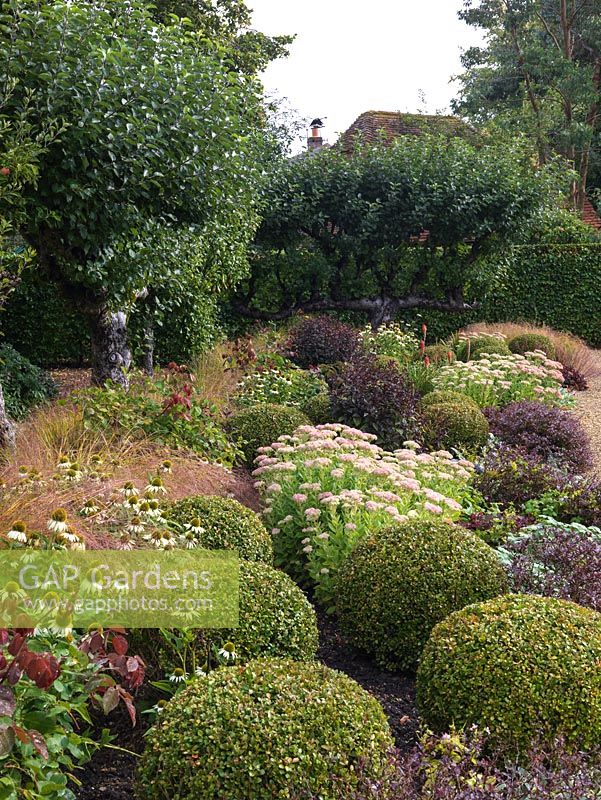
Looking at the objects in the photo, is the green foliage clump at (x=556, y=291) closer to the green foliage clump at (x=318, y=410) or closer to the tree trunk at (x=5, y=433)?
the green foliage clump at (x=318, y=410)

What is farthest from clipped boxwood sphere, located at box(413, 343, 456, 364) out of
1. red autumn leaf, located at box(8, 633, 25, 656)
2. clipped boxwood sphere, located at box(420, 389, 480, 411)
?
red autumn leaf, located at box(8, 633, 25, 656)

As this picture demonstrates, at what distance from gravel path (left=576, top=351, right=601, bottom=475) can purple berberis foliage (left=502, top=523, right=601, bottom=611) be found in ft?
9.60

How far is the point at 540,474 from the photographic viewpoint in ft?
20.0

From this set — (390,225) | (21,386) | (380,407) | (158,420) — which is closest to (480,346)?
(390,225)

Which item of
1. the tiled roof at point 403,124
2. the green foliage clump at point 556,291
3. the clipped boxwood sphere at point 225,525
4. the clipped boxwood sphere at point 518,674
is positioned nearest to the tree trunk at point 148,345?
the clipped boxwood sphere at point 225,525

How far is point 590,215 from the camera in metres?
23.8

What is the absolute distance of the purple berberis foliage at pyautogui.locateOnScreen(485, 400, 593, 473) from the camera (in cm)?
721

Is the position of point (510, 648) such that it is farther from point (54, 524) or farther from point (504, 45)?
point (504, 45)

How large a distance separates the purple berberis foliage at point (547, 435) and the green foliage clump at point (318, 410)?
5.70 ft

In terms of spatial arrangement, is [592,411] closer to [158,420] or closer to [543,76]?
[158,420]

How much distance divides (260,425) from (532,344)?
705 centimetres

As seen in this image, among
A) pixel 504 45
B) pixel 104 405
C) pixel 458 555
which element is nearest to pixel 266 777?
pixel 458 555

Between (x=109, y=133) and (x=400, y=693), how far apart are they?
429cm

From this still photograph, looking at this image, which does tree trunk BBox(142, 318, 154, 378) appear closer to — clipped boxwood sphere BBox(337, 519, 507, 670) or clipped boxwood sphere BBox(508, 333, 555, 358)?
clipped boxwood sphere BBox(337, 519, 507, 670)
